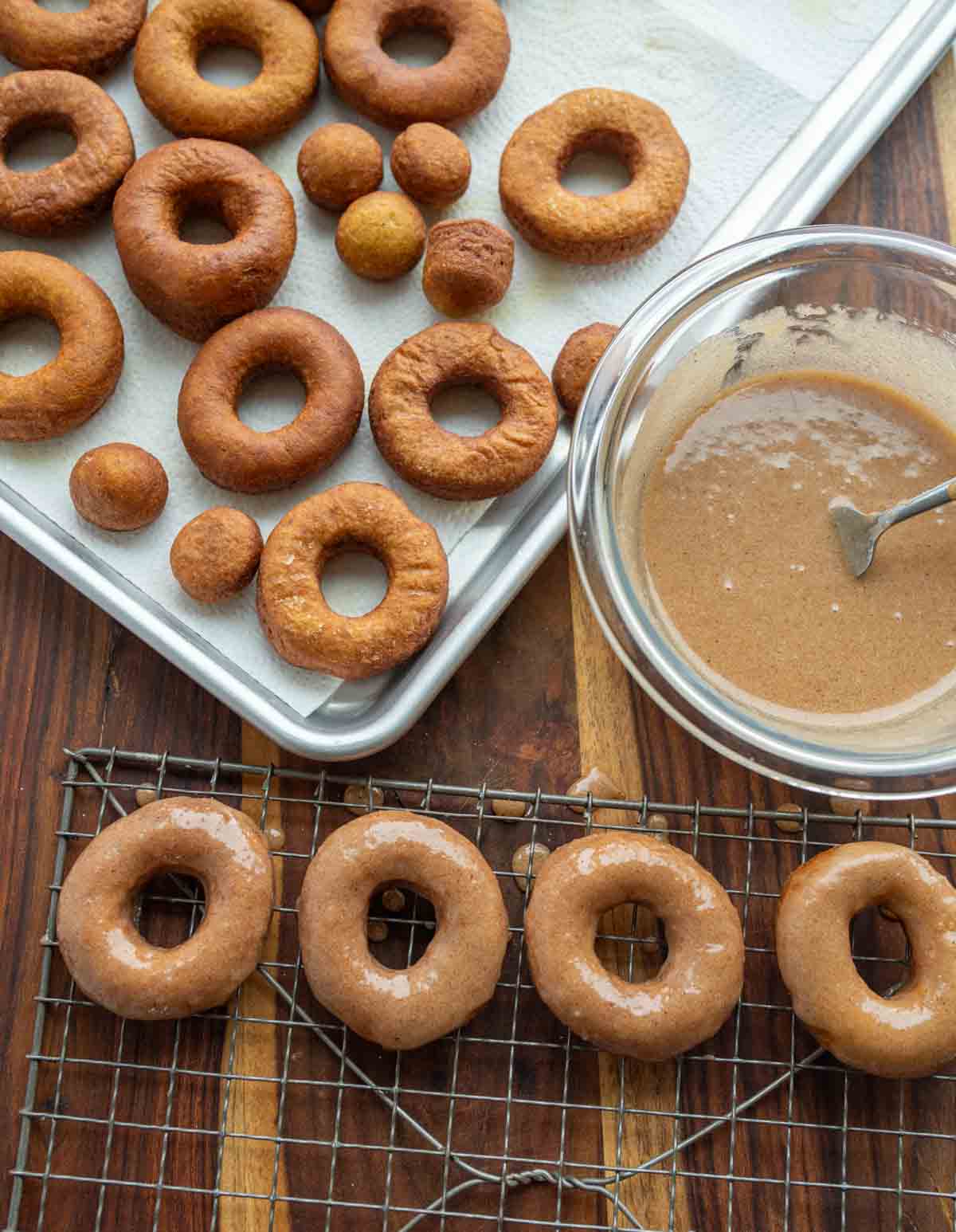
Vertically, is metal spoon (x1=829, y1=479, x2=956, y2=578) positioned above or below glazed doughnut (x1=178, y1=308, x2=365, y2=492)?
above

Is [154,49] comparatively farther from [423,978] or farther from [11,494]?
[423,978]

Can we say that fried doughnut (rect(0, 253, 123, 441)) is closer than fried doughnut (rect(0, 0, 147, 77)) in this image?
Yes

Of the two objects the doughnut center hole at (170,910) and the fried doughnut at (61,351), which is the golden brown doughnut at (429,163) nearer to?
the fried doughnut at (61,351)

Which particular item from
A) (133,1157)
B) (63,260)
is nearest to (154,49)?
(63,260)

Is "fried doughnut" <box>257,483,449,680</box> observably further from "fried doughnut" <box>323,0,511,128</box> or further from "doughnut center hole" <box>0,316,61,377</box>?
"fried doughnut" <box>323,0,511,128</box>

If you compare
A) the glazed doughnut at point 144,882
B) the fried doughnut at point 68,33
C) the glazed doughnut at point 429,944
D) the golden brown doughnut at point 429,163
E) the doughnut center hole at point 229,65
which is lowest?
the glazed doughnut at point 144,882

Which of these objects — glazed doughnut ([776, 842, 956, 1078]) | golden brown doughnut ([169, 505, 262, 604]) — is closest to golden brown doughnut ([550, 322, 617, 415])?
golden brown doughnut ([169, 505, 262, 604])

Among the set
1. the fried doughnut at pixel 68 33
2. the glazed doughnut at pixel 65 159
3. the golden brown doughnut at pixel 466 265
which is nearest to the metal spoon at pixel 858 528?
the golden brown doughnut at pixel 466 265
